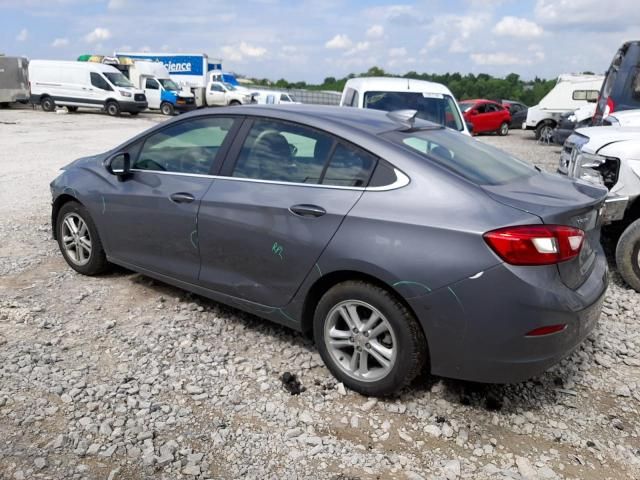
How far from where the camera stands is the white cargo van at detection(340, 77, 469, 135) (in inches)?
323

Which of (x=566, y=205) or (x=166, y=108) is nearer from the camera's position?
(x=566, y=205)

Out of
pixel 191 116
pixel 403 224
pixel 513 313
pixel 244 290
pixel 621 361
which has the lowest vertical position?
pixel 621 361

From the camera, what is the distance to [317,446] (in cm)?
292

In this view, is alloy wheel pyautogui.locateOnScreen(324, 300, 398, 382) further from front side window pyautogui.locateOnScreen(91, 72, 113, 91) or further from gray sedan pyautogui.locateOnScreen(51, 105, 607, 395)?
front side window pyautogui.locateOnScreen(91, 72, 113, 91)

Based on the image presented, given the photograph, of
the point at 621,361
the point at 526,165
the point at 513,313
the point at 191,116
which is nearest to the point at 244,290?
the point at 191,116

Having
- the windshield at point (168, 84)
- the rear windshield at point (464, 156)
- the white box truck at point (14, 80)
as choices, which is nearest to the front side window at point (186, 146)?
the rear windshield at point (464, 156)

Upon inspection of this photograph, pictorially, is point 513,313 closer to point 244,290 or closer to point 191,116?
point 244,290

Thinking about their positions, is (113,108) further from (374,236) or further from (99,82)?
(374,236)

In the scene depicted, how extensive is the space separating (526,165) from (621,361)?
1.50 metres

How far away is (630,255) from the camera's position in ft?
16.1

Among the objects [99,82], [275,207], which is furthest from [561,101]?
[275,207]

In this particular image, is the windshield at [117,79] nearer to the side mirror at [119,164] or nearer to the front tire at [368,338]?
the side mirror at [119,164]

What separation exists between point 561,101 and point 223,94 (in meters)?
19.0

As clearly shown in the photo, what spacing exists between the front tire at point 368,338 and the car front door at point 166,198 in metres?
1.16
